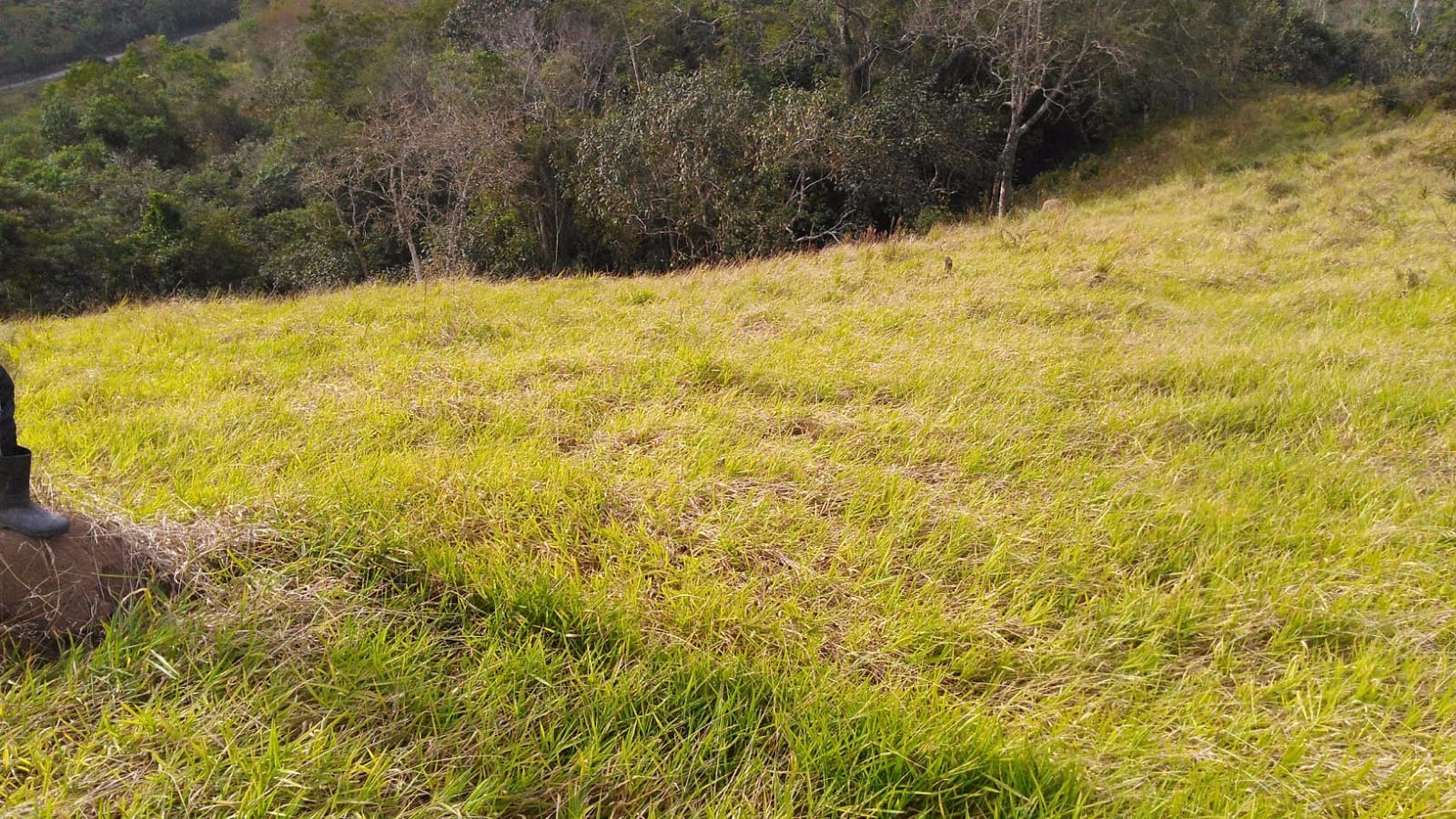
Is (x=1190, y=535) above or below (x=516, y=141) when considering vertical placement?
below

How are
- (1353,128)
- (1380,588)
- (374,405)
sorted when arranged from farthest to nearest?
(1353,128) → (374,405) → (1380,588)

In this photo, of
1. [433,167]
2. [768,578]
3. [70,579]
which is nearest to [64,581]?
[70,579]

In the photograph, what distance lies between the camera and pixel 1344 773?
1326 mm

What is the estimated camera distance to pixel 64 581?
1.49 meters

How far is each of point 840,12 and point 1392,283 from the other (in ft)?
44.8

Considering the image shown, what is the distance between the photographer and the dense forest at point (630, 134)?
12.0 m

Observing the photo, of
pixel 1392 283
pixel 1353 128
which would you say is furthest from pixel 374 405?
pixel 1353 128

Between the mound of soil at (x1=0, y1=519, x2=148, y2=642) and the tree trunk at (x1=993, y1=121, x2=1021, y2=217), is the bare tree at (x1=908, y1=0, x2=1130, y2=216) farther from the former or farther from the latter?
the mound of soil at (x1=0, y1=519, x2=148, y2=642)

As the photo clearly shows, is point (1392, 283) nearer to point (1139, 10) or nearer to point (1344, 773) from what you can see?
point (1344, 773)

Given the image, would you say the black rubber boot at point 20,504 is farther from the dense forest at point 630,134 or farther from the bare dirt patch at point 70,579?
the dense forest at point 630,134

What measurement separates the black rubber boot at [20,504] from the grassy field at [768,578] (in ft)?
0.85

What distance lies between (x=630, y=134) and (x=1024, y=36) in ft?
22.5

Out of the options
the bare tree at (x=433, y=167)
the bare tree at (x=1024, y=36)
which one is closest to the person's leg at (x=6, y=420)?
the bare tree at (x=433, y=167)

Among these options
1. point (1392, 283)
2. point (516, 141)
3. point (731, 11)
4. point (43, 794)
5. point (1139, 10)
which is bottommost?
point (1392, 283)
